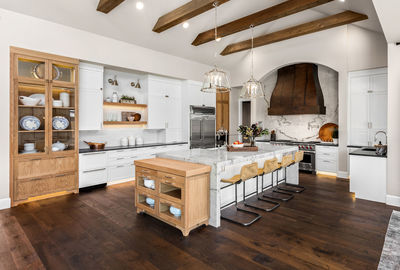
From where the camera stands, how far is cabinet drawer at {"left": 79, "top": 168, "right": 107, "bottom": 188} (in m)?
4.75

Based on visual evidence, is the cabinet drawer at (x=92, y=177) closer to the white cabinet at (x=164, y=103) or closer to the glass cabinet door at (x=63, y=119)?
the glass cabinet door at (x=63, y=119)

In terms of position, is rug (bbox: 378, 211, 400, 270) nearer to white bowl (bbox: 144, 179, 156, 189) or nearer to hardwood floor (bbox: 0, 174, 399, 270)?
hardwood floor (bbox: 0, 174, 399, 270)

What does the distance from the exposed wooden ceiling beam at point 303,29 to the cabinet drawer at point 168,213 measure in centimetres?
528

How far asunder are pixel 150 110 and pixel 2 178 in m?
3.30

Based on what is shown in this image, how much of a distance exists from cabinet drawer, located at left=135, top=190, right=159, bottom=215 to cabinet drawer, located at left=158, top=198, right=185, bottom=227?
8cm

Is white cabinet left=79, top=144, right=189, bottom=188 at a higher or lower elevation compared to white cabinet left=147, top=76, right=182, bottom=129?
A: lower

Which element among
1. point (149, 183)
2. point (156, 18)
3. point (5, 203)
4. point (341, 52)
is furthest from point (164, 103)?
point (341, 52)

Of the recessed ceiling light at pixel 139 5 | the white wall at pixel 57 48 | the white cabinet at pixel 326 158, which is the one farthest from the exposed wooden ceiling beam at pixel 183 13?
the white cabinet at pixel 326 158

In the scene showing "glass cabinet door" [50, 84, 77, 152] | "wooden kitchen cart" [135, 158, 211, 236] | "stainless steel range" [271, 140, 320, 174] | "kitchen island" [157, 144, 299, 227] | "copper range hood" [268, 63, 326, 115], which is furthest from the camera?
"copper range hood" [268, 63, 326, 115]

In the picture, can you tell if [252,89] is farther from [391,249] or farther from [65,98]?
[65,98]

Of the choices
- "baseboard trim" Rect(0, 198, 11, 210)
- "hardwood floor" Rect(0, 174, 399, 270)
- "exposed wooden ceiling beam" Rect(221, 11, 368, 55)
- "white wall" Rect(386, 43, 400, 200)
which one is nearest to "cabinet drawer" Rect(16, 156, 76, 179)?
"baseboard trim" Rect(0, 198, 11, 210)

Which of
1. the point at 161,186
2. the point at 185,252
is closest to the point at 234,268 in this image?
the point at 185,252

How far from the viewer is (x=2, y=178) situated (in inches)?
151

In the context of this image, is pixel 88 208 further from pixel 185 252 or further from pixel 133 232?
pixel 185 252
